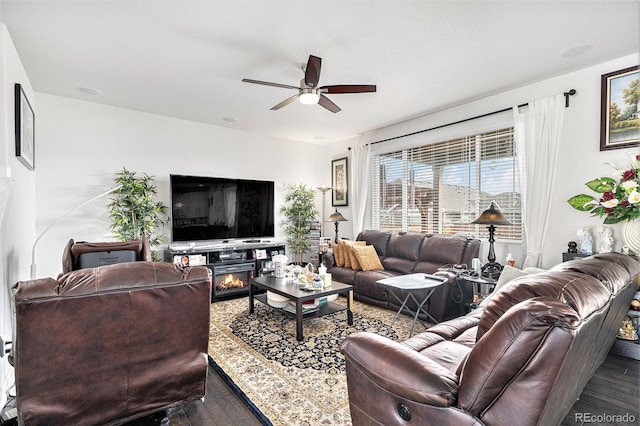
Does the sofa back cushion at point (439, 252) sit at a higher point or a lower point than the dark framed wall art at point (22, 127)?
lower

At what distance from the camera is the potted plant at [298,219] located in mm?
5820

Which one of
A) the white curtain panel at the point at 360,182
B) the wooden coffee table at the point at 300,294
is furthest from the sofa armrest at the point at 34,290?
the white curtain panel at the point at 360,182

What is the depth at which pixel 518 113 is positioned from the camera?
356cm

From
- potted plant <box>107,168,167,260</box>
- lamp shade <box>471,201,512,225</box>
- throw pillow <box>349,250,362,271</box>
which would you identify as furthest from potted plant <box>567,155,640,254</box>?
potted plant <box>107,168,167,260</box>

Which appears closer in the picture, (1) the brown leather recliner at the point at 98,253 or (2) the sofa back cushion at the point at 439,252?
(1) the brown leather recliner at the point at 98,253

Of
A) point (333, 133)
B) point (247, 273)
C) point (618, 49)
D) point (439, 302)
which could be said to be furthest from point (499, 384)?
point (333, 133)

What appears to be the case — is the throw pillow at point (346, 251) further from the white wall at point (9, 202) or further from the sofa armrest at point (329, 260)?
the white wall at point (9, 202)

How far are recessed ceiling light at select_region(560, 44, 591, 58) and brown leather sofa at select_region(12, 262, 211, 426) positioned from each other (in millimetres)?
3551

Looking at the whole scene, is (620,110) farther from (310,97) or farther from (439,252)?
(310,97)

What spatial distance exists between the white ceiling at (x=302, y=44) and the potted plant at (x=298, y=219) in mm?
2281

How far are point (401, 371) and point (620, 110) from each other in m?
3.46

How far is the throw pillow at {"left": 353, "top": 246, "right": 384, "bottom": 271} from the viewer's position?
4247 mm

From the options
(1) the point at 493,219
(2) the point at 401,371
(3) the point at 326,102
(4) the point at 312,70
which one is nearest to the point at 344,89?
(3) the point at 326,102

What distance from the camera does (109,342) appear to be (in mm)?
1495
